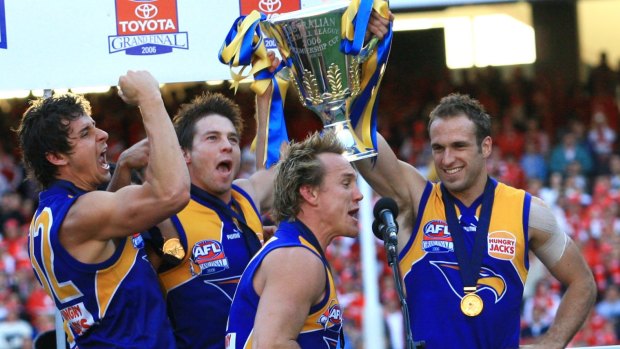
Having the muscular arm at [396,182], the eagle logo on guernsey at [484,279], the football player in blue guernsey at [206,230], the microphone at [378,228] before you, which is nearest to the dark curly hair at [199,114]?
the football player in blue guernsey at [206,230]

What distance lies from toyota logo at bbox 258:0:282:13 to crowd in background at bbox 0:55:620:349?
15.9 ft

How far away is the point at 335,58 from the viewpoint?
456 cm

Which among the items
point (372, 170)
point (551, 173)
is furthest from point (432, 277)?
point (551, 173)

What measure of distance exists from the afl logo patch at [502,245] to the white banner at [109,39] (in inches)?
54.5

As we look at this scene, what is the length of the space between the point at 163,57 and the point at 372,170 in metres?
1.05

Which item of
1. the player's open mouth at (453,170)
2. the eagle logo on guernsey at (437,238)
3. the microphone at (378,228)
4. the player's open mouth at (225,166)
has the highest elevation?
the player's open mouth at (225,166)

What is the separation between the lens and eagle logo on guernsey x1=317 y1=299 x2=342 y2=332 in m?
3.74

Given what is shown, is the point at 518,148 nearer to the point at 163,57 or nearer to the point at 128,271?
the point at 163,57

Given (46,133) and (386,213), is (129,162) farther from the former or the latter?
(386,213)

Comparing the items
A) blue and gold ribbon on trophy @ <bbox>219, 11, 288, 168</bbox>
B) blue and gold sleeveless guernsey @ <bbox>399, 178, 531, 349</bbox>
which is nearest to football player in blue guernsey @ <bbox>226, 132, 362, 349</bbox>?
blue and gold ribbon on trophy @ <bbox>219, 11, 288, 168</bbox>

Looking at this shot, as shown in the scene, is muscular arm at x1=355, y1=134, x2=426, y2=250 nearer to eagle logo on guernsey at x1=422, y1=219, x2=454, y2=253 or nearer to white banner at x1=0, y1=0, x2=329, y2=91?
eagle logo on guernsey at x1=422, y1=219, x2=454, y2=253

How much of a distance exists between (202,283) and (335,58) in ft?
3.45

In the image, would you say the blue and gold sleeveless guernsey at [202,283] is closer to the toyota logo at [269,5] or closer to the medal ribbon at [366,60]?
the medal ribbon at [366,60]

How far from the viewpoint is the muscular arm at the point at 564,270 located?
4941 mm
